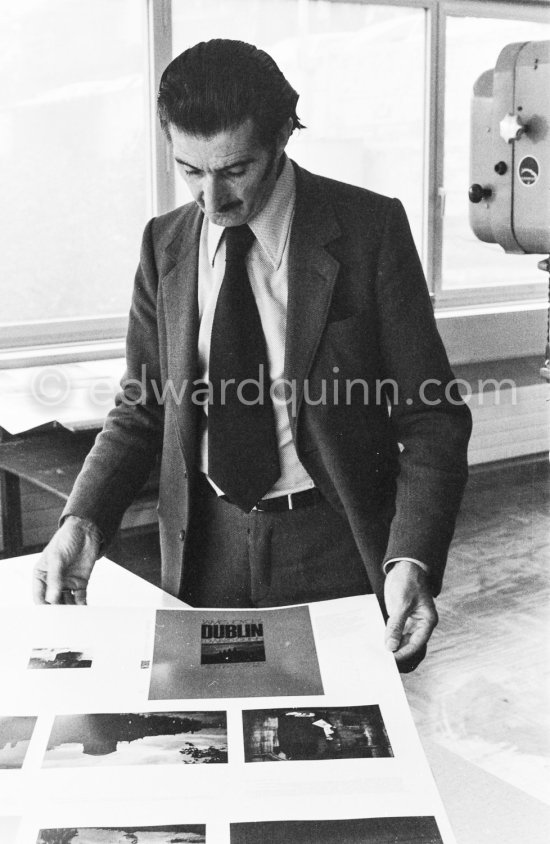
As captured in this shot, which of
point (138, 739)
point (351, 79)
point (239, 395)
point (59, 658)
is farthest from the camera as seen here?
point (351, 79)

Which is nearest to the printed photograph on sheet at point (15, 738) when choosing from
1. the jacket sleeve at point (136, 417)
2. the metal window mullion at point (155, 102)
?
the jacket sleeve at point (136, 417)

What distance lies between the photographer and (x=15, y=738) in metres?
0.86

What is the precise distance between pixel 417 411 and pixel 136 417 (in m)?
→ 0.41

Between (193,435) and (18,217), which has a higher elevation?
(18,217)

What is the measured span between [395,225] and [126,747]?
30.9 inches

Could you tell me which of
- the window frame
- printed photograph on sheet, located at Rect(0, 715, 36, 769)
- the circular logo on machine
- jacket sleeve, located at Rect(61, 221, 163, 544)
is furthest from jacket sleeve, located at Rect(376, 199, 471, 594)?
the window frame

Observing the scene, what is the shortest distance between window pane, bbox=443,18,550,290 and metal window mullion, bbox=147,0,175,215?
147 centimetres

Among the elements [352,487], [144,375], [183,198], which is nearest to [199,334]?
[144,375]

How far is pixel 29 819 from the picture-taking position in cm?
75

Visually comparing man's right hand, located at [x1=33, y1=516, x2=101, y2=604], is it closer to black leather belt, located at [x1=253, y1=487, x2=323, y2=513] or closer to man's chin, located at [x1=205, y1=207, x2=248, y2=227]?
black leather belt, located at [x1=253, y1=487, x2=323, y2=513]

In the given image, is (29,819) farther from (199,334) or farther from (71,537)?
(199,334)

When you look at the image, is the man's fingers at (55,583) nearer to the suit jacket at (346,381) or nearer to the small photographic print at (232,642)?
the suit jacket at (346,381)

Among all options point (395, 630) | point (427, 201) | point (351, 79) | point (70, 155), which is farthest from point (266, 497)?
point (427, 201)

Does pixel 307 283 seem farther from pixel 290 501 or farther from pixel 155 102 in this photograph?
pixel 155 102
